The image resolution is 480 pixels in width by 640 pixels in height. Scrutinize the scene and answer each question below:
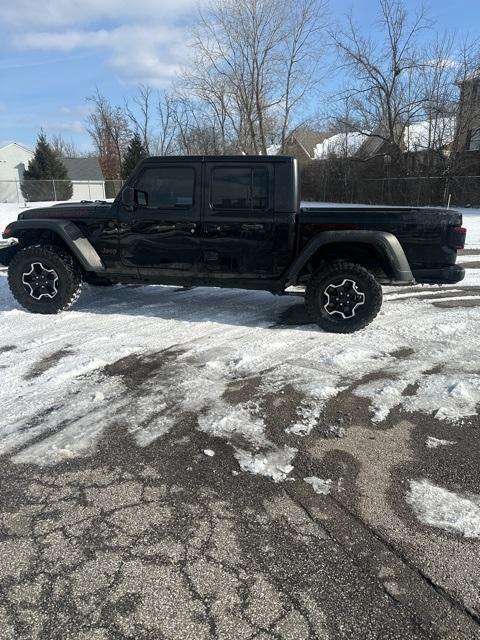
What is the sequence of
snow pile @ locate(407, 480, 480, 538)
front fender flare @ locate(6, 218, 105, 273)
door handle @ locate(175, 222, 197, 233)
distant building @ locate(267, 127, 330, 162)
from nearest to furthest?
snow pile @ locate(407, 480, 480, 538) < door handle @ locate(175, 222, 197, 233) < front fender flare @ locate(6, 218, 105, 273) < distant building @ locate(267, 127, 330, 162)

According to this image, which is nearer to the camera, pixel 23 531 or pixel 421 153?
pixel 23 531

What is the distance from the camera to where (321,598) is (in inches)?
80.1

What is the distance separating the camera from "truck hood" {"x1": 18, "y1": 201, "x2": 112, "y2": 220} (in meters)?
6.03

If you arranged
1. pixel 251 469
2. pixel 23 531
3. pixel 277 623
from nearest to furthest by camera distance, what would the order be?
pixel 277 623, pixel 23 531, pixel 251 469

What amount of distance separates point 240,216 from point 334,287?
1348 mm

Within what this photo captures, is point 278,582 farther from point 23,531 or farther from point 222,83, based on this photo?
point 222,83

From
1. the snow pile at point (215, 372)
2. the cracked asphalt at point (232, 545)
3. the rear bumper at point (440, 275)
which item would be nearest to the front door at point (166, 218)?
the snow pile at point (215, 372)

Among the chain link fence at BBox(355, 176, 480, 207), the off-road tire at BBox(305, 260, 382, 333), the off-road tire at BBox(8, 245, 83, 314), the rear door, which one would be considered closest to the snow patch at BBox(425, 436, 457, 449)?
the off-road tire at BBox(305, 260, 382, 333)

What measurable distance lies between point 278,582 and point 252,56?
34.7 meters

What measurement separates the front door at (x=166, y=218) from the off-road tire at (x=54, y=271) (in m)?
0.82

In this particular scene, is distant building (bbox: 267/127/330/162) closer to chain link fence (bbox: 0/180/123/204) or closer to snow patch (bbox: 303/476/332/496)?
chain link fence (bbox: 0/180/123/204)

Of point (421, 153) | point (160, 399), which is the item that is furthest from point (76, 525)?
point (421, 153)

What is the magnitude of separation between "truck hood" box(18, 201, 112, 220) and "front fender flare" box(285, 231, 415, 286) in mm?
2618

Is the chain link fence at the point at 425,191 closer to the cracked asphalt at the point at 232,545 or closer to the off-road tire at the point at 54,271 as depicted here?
the off-road tire at the point at 54,271
